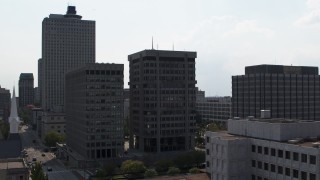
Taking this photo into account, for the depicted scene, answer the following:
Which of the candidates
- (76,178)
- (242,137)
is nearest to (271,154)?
(242,137)

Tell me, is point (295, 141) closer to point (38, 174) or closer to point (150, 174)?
point (150, 174)

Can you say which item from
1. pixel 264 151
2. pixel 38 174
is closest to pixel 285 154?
pixel 264 151

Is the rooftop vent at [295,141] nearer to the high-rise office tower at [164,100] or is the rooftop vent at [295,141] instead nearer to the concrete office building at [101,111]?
the concrete office building at [101,111]

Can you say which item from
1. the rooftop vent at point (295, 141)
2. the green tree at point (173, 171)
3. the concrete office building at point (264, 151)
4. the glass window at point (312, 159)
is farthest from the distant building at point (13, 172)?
the glass window at point (312, 159)

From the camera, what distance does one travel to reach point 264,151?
86.8m

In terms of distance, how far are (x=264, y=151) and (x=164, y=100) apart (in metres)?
106

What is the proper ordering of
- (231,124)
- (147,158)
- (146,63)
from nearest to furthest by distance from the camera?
(231,124)
(147,158)
(146,63)

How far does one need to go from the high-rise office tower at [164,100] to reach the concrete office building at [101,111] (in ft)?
56.5

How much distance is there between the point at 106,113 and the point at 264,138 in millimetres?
96354

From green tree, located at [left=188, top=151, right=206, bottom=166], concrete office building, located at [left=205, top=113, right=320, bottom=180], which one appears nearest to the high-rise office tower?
green tree, located at [left=188, top=151, right=206, bottom=166]

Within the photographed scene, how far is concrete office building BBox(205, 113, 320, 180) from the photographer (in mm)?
80800

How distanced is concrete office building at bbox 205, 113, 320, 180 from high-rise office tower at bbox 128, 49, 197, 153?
93.4m

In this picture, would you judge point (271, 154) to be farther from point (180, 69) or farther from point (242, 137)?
point (180, 69)

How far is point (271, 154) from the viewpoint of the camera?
280ft
